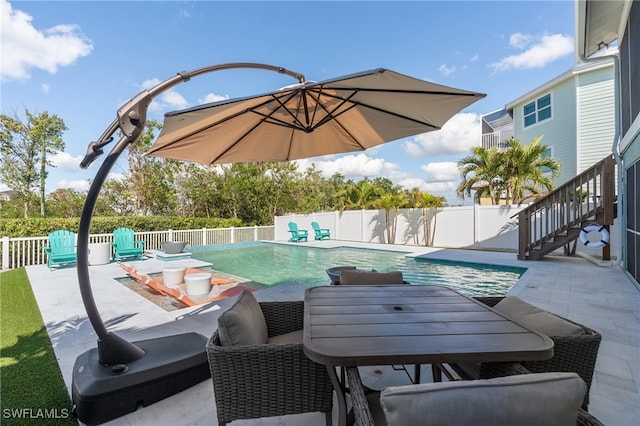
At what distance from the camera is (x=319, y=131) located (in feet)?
12.9

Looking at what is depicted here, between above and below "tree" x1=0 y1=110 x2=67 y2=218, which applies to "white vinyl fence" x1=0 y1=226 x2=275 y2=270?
below

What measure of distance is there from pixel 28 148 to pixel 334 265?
1590cm

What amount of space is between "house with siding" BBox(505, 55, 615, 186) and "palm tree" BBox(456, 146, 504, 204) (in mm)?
3213

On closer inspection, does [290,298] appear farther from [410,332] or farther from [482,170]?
[482,170]

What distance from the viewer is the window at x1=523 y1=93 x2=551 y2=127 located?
12695 millimetres

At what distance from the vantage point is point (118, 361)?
224cm

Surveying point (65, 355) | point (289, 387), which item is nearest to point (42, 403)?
point (65, 355)

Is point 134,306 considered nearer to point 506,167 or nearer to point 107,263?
point 107,263

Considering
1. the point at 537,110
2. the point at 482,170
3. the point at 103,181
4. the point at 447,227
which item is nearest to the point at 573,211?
the point at 482,170

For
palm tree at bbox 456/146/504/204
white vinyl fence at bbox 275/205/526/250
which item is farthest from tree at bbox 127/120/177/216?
→ palm tree at bbox 456/146/504/204

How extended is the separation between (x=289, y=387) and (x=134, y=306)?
4.04 metres

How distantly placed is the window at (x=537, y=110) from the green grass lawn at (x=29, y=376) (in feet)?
53.9
